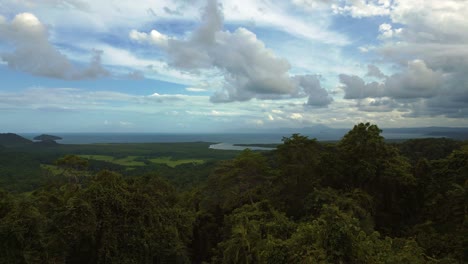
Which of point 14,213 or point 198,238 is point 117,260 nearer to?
point 14,213

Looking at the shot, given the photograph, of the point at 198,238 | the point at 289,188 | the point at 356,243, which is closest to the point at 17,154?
the point at 198,238

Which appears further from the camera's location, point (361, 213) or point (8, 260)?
point (361, 213)

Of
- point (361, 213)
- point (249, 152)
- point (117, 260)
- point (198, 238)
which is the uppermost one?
point (249, 152)

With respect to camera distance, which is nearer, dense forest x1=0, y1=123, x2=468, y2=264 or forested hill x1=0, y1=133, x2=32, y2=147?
dense forest x1=0, y1=123, x2=468, y2=264

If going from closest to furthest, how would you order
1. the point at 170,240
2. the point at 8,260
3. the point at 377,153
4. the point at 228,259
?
the point at 8,260 < the point at 228,259 < the point at 170,240 < the point at 377,153

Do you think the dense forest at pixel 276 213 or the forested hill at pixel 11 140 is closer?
the dense forest at pixel 276 213

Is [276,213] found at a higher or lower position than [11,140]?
lower

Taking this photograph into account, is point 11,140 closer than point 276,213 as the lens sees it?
No

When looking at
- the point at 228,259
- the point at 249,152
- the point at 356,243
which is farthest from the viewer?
the point at 249,152
